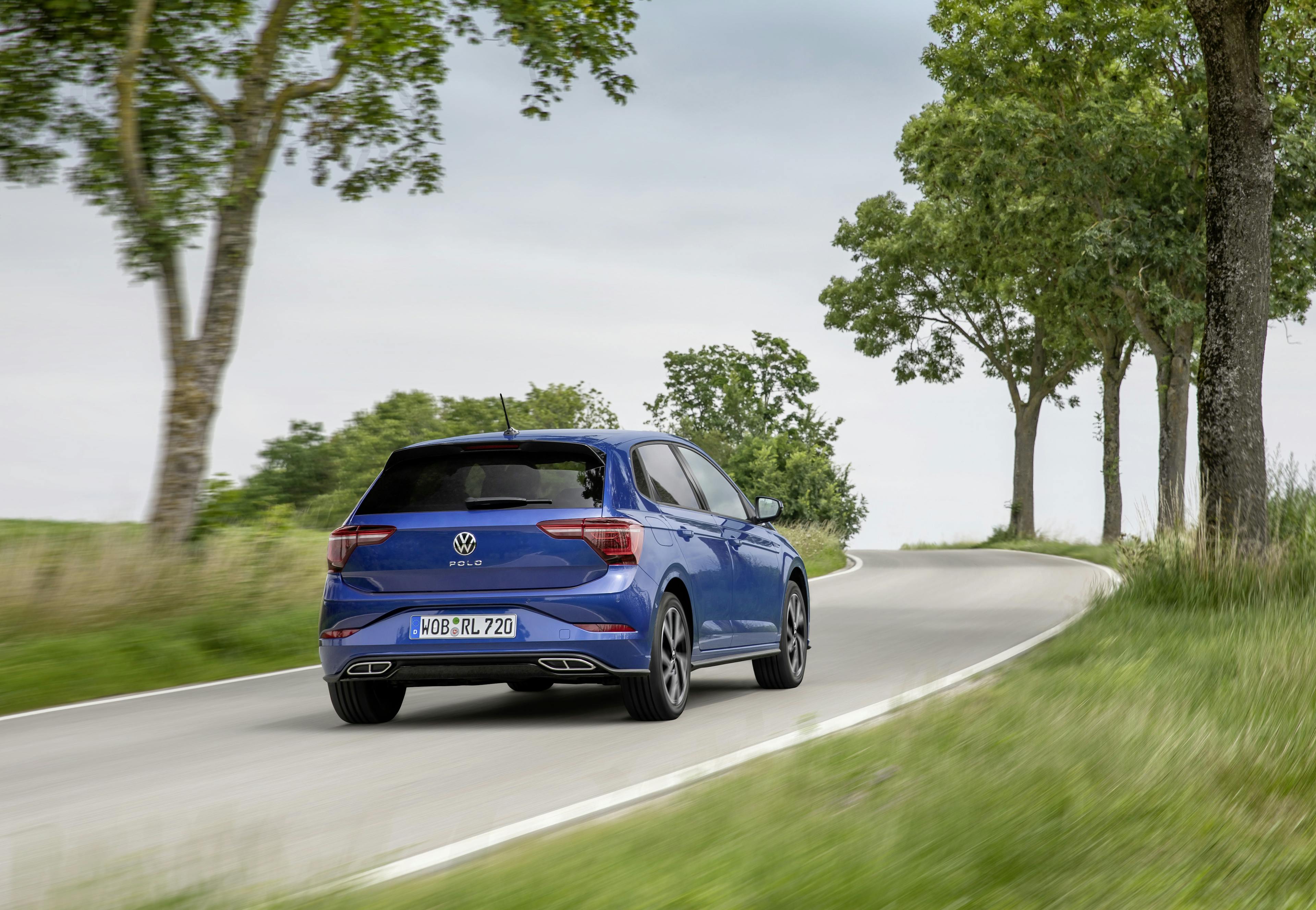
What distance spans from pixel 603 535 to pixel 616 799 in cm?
241

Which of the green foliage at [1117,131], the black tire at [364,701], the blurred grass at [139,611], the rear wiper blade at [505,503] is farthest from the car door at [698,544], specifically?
the green foliage at [1117,131]

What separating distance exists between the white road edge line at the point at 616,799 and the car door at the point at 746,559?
3.64 ft

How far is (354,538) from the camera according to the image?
8.48 meters

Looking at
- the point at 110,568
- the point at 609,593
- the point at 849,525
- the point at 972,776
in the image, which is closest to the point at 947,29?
the point at 110,568

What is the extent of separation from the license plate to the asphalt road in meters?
0.59

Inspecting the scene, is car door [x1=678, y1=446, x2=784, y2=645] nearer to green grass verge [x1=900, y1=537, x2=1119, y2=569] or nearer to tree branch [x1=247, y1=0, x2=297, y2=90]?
tree branch [x1=247, y1=0, x2=297, y2=90]

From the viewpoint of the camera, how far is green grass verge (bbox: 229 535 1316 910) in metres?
4.16

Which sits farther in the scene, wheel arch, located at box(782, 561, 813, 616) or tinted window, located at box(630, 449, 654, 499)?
wheel arch, located at box(782, 561, 813, 616)

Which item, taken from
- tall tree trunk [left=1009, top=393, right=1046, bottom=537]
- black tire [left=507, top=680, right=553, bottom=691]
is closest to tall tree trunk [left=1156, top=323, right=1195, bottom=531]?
tall tree trunk [left=1009, top=393, right=1046, bottom=537]

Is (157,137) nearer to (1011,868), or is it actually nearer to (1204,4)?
(1204,4)

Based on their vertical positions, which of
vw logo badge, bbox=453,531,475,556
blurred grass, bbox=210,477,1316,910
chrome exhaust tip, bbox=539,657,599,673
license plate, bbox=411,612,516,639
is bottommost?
blurred grass, bbox=210,477,1316,910

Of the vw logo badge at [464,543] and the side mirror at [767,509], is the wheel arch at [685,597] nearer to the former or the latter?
the vw logo badge at [464,543]

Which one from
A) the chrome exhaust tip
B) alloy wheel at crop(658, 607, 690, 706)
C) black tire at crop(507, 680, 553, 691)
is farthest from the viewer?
black tire at crop(507, 680, 553, 691)

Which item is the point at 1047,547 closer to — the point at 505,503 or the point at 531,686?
the point at 531,686
